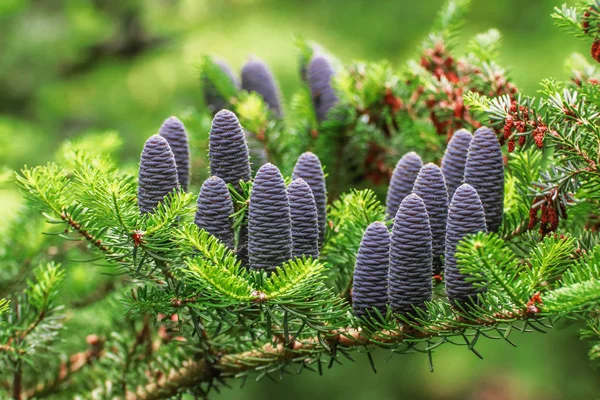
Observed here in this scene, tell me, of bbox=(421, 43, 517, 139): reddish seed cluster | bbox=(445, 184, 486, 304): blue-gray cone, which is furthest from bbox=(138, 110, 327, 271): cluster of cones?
bbox=(421, 43, 517, 139): reddish seed cluster

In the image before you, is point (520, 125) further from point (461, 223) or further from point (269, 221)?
point (269, 221)

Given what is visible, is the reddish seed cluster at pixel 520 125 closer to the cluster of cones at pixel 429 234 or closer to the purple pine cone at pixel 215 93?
the cluster of cones at pixel 429 234

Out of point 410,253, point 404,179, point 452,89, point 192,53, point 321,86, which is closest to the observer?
point 410,253

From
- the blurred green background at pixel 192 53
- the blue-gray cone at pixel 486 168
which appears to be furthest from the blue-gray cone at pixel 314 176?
the blurred green background at pixel 192 53

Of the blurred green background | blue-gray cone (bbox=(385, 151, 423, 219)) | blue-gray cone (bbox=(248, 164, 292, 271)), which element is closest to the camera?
blue-gray cone (bbox=(248, 164, 292, 271))

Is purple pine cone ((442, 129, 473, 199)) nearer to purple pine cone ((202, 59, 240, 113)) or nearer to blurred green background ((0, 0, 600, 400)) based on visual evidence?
purple pine cone ((202, 59, 240, 113))

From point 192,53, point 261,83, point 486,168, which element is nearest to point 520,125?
point 486,168

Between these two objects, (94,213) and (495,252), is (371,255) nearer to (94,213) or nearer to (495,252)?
(495,252)

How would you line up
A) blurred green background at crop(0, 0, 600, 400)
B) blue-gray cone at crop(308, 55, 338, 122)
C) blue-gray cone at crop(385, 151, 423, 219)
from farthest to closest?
blurred green background at crop(0, 0, 600, 400)
blue-gray cone at crop(308, 55, 338, 122)
blue-gray cone at crop(385, 151, 423, 219)
